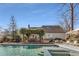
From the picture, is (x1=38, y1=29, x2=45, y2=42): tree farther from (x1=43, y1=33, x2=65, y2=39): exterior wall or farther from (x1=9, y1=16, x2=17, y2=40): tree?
(x1=9, y1=16, x2=17, y2=40): tree

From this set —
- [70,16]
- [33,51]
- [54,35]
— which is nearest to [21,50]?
[33,51]

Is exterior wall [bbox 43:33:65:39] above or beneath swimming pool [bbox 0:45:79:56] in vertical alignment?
above

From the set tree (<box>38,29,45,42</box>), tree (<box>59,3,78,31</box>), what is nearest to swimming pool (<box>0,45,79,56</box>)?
tree (<box>38,29,45,42</box>)

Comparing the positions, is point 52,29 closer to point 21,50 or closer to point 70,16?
point 70,16

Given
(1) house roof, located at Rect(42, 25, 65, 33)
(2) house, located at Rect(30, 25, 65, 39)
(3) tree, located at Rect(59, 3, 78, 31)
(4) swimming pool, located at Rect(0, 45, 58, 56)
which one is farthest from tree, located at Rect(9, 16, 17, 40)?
(3) tree, located at Rect(59, 3, 78, 31)

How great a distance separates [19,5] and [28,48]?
0.56 m

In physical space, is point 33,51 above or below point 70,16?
below

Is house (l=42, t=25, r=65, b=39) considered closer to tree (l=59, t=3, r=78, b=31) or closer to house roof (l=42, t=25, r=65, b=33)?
house roof (l=42, t=25, r=65, b=33)

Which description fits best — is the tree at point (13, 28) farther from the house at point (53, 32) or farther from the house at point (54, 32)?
the house at point (54, 32)

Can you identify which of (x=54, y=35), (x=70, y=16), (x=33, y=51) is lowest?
(x=33, y=51)

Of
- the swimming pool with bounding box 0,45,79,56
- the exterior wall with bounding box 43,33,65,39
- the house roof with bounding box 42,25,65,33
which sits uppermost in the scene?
the house roof with bounding box 42,25,65,33

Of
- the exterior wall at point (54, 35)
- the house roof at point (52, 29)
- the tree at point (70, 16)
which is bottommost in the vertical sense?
the exterior wall at point (54, 35)

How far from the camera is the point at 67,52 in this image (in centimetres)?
320

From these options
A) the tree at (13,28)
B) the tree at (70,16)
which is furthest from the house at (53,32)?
the tree at (13,28)
